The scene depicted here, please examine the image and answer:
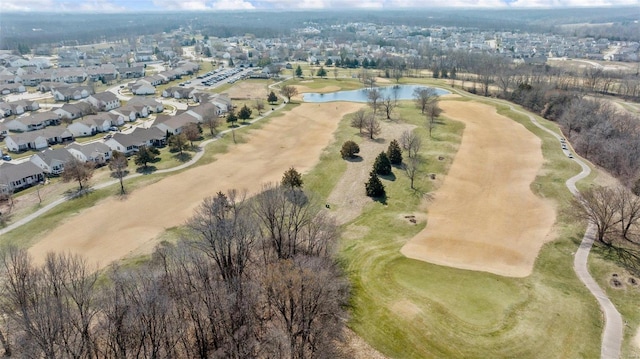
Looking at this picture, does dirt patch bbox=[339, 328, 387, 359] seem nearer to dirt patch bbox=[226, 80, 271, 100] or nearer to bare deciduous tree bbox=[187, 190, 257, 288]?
bare deciduous tree bbox=[187, 190, 257, 288]

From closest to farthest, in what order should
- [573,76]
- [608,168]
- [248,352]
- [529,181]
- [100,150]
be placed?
[248,352]
[529,181]
[608,168]
[100,150]
[573,76]

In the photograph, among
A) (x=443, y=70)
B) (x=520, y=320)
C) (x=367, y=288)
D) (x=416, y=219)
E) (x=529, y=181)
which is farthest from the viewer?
(x=443, y=70)

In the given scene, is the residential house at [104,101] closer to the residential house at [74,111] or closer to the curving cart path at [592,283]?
the residential house at [74,111]

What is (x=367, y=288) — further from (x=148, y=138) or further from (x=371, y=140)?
(x=148, y=138)

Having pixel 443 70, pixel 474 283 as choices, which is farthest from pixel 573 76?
Answer: pixel 474 283

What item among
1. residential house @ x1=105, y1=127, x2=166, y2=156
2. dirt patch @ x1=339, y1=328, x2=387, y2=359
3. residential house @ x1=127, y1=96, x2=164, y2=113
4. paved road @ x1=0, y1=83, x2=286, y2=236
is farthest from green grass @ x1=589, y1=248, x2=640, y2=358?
residential house @ x1=127, y1=96, x2=164, y2=113

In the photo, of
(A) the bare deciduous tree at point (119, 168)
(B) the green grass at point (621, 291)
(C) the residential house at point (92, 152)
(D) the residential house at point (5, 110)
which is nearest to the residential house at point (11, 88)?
(D) the residential house at point (5, 110)
